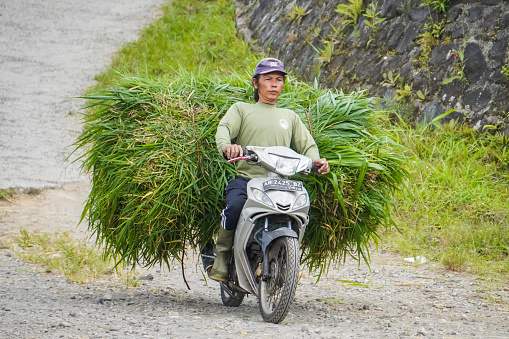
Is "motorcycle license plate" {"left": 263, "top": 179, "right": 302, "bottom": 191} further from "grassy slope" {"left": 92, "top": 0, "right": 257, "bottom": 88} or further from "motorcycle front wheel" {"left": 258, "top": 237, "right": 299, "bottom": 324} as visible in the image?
"grassy slope" {"left": 92, "top": 0, "right": 257, "bottom": 88}

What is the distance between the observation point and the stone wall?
8.12m

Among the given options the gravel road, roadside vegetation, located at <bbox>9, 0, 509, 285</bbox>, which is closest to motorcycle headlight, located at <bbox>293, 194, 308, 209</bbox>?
roadside vegetation, located at <bbox>9, 0, 509, 285</bbox>

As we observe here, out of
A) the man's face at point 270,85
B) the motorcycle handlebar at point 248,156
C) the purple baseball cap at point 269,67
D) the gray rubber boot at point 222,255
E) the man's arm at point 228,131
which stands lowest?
the gray rubber boot at point 222,255

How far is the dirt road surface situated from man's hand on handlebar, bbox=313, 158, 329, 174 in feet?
3.13

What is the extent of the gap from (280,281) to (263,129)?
104 cm

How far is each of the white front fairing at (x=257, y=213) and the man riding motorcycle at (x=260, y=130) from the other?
151 millimetres

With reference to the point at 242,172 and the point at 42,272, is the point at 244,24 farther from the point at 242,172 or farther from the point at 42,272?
the point at 242,172

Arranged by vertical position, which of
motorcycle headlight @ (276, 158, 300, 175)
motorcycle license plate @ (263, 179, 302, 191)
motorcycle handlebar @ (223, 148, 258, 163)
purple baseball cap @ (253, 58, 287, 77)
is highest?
purple baseball cap @ (253, 58, 287, 77)

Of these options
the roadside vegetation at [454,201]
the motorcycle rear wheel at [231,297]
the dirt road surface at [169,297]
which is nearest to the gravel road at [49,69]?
the dirt road surface at [169,297]

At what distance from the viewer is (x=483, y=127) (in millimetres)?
7914

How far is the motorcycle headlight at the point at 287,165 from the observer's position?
3.94 metres

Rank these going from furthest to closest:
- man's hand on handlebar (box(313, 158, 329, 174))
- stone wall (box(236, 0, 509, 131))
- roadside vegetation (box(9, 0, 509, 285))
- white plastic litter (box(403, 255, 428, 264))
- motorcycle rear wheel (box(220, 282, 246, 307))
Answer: stone wall (box(236, 0, 509, 131)) → white plastic litter (box(403, 255, 428, 264)) → roadside vegetation (box(9, 0, 509, 285)) → motorcycle rear wheel (box(220, 282, 246, 307)) → man's hand on handlebar (box(313, 158, 329, 174))

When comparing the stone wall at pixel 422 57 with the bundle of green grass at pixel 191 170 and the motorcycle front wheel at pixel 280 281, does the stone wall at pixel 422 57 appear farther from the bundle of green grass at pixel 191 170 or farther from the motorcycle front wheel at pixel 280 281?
the motorcycle front wheel at pixel 280 281

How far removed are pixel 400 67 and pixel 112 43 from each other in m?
8.51
